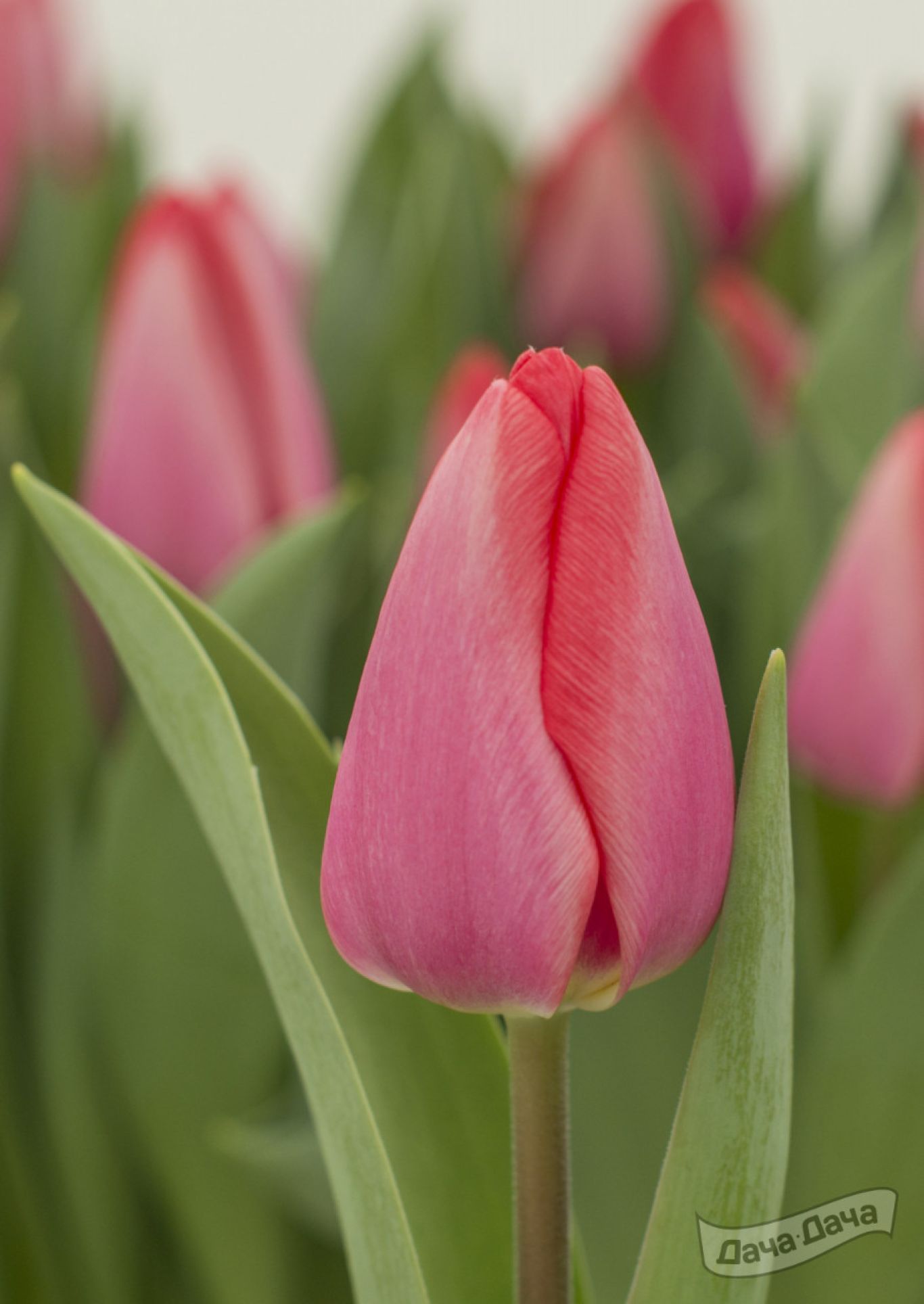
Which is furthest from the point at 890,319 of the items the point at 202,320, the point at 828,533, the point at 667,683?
the point at 667,683

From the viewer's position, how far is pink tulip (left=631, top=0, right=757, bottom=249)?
632mm

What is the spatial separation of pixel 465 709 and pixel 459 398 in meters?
0.21

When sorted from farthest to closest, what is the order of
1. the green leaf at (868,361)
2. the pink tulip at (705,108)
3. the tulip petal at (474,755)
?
the pink tulip at (705,108), the green leaf at (868,361), the tulip petal at (474,755)

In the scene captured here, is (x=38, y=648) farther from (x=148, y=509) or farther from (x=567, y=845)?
(x=567, y=845)

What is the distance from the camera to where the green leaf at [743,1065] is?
183 millimetres

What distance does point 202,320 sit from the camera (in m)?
0.37

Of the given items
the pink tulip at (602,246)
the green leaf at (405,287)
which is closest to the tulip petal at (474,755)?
the green leaf at (405,287)

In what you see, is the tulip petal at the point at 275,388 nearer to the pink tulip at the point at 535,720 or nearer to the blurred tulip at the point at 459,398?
the blurred tulip at the point at 459,398

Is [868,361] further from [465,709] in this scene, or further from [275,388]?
[465,709]

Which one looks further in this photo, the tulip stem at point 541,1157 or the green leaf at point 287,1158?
the green leaf at point 287,1158

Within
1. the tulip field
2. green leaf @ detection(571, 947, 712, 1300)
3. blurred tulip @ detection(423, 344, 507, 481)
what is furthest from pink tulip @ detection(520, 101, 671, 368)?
green leaf @ detection(571, 947, 712, 1300)

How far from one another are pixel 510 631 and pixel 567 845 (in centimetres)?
3

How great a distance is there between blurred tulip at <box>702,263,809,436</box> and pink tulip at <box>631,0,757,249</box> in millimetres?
135

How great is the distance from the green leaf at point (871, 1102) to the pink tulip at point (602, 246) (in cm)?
27
